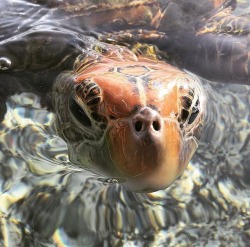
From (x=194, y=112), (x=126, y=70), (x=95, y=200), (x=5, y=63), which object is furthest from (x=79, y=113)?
(x=5, y=63)

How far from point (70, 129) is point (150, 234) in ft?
2.08

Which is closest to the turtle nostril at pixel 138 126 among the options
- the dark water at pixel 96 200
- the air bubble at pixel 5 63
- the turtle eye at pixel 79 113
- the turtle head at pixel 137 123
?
the turtle head at pixel 137 123

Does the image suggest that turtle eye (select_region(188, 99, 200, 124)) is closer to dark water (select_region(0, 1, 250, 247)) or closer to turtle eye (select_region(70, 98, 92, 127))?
turtle eye (select_region(70, 98, 92, 127))

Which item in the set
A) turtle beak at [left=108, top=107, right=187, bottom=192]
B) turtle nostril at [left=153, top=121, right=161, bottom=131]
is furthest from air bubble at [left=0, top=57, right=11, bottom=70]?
turtle nostril at [left=153, top=121, right=161, bottom=131]

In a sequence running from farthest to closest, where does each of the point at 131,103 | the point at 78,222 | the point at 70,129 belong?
the point at 78,222 < the point at 70,129 < the point at 131,103

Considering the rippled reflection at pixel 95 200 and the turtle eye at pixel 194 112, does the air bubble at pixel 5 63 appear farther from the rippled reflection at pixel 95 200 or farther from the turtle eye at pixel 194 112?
the turtle eye at pixel 194 112

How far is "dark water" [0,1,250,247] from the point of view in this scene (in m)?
1.93

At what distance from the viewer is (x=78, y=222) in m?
1.95

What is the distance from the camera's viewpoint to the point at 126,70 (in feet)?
5.34

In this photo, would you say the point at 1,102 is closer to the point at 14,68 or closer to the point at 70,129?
the point at 14,68

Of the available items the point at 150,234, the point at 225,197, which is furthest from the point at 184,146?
the point at 225,197

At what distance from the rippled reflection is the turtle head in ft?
1.45

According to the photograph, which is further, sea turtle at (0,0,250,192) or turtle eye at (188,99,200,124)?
turtle eye at (188,99,200,124)

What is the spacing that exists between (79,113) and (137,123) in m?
0.30
